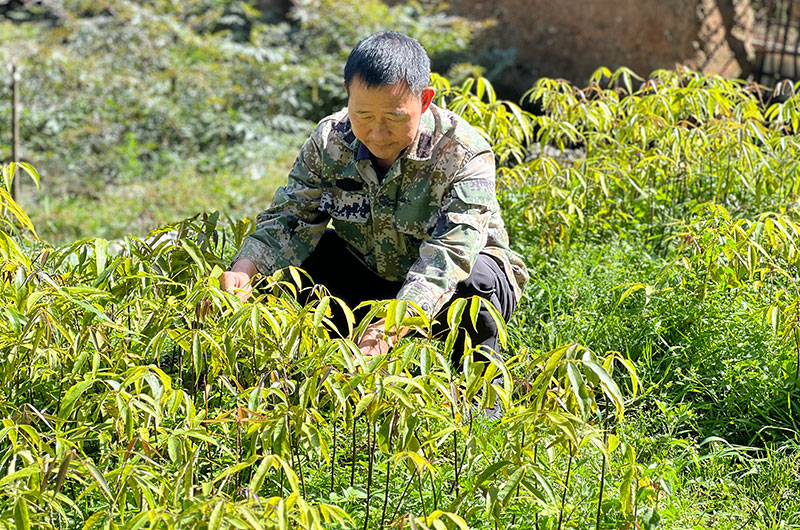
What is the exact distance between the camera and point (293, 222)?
261 centimetres

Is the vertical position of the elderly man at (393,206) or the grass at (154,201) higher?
the elderly man at (393,206)

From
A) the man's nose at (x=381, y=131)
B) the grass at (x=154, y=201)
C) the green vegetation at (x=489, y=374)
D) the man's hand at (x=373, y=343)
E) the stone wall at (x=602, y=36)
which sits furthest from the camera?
the stone wall at (x=602, y=36)

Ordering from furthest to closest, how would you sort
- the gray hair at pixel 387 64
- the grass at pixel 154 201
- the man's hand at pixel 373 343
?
the grass at pixel 154 201 → the gray hair at pixel 387 64 → the man's hand at pixel 373 343

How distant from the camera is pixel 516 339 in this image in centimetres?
286

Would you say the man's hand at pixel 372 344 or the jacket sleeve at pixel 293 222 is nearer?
the man's hand at pixel 372 344

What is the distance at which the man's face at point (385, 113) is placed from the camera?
2.20 metres

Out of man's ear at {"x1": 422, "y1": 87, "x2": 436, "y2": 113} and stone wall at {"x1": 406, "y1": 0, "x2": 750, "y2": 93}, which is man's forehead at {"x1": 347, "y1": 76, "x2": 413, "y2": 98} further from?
stone wall at {"x1": 406, "y1": 0, "x2": 750, "y2": 93}

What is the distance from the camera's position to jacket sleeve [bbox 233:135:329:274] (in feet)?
8.28

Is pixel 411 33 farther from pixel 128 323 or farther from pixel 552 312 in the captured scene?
pixel 128 323

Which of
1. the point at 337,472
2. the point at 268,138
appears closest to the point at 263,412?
the point at 337,472

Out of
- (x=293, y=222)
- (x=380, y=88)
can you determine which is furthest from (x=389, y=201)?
(x=380, y=88)

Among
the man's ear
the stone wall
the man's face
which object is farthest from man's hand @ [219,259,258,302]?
the stone wall

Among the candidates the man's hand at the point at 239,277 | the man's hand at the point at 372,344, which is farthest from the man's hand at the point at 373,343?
the man's hand at the point at 239,277

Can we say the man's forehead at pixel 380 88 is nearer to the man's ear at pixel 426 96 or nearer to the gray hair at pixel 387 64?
the gray hair at pixel 387 64
